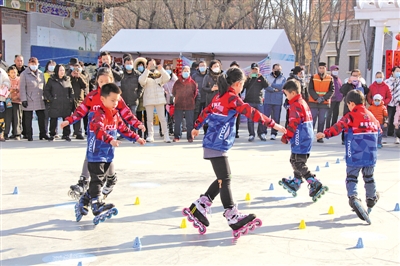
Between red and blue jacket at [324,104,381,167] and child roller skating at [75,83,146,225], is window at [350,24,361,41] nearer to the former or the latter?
Result: red and blue jacket at [324,104,381,167]

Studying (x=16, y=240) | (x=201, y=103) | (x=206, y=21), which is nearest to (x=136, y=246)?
(x=16, y=240)

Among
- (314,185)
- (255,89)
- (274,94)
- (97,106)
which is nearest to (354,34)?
(274,94)

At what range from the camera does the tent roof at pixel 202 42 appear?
19.5 m

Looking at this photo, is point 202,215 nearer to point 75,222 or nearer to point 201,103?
point 75,222

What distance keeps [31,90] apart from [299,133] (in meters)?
8.07

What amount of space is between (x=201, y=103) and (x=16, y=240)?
9.58 meters

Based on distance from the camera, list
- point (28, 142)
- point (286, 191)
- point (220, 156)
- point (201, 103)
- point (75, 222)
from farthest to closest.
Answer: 1. point (201, 103)
2. point (28, 142)
3. point (286, 191)
4. point (75, 222)
5. point (220, 156)

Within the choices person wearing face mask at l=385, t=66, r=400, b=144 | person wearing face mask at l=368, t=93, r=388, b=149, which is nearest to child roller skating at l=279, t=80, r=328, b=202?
person wearing face mask at l=368, t=93, r=388, b=149

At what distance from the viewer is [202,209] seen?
19.2 feet

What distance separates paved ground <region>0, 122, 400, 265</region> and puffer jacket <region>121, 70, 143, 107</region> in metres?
2.96

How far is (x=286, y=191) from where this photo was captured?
26.1ft

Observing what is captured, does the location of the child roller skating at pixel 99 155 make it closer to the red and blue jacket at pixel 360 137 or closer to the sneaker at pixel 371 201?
the red and blue jacket at pixel 360 137

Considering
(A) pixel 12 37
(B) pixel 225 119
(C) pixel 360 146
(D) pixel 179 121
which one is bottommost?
(D) pixel 179 121

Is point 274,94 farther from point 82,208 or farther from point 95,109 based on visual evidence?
point 82,208
